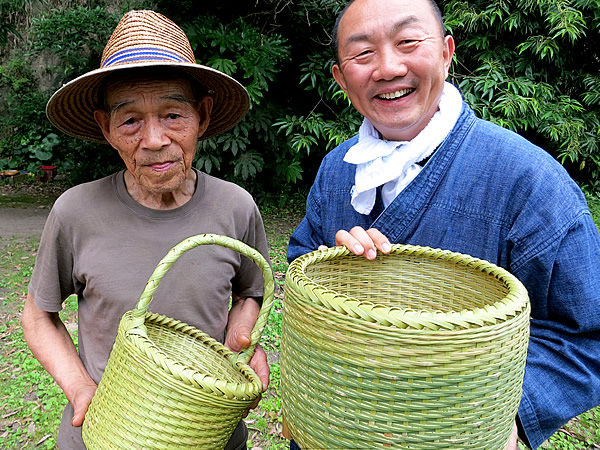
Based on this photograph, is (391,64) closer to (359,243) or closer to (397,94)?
(397,94)

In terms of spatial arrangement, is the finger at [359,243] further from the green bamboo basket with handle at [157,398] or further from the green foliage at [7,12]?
the green foliage at [7,12]

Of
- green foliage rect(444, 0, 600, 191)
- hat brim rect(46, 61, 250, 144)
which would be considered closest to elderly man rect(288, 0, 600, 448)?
hat brim rect(46, 61, 250, 144)

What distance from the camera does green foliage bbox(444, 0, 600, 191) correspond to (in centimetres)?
557

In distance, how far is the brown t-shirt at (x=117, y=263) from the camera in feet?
5.04

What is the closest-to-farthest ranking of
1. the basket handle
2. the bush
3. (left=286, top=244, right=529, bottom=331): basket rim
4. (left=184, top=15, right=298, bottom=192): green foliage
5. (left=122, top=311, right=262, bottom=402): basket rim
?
(left=286, top=244, right=529, bottom=331): basket rim → (left=122, top=311, right=262, bottom=402): basket rim → the basket handle → the bush → (left=184, top=15, right=298, bottom=192): green foliage

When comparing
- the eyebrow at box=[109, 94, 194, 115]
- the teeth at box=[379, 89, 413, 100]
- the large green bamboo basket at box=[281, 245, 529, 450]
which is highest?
the teeth at box=[379, 89, 413, 100]

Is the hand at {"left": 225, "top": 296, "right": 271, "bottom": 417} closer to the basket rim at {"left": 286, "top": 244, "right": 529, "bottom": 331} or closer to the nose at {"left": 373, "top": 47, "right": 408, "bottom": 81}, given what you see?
the basket rim at {"left": 286, "top": 244, "right": 529, "bottom": 331}

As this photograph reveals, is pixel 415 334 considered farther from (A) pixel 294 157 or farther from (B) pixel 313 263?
(A) pixel 294 157

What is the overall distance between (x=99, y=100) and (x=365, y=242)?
1.11 metres

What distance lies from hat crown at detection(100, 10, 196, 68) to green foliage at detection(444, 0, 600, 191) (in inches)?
176

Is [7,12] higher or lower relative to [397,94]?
lower

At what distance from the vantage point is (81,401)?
142 centimetres

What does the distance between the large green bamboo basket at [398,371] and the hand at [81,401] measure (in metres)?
0.70

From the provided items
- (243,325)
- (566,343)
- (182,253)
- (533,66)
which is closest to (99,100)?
(182,253)
